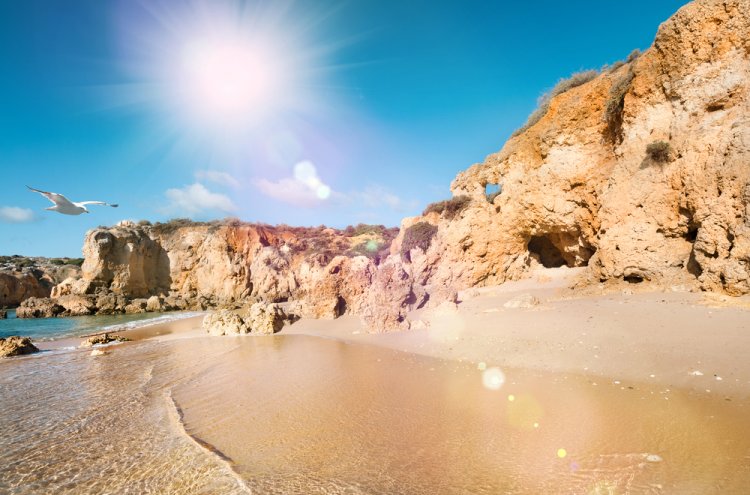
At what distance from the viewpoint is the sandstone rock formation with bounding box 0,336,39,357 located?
9.95 metres

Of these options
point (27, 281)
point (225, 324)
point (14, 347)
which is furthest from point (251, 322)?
point (27, 281)

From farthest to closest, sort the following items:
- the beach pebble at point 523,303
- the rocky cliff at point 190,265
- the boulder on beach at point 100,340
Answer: the rocky cliff at point 190,265
the boulder on beach at point 100,340
the beach pebble at point 523,303

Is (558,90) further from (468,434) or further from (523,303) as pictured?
(468,434)

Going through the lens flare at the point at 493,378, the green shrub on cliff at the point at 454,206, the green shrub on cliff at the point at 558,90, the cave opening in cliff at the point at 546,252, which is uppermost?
the green shrub on cliff at the point at 558,90

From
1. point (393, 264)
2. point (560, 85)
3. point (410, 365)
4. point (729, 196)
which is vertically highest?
point (560, 85)

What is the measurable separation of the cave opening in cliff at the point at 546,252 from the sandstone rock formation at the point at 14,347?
18.6 metres

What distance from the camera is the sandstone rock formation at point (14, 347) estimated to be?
9953mm

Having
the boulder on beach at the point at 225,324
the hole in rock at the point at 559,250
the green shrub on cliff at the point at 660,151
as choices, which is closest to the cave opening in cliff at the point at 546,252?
the hole in rock at the point at 559,250

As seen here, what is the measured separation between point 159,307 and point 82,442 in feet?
88.4

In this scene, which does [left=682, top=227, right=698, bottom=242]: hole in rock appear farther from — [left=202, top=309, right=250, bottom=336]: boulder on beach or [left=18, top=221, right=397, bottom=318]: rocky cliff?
[left=18, top=221, right=397, bottom=318]: rocky cliff

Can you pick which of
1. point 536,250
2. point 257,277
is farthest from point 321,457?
point 257,277

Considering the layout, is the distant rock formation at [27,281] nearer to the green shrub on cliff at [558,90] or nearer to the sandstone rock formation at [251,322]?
the sandstone rock formation at [251,322]

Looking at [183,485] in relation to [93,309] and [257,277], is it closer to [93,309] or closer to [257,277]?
[257,277]

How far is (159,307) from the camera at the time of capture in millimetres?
27266
